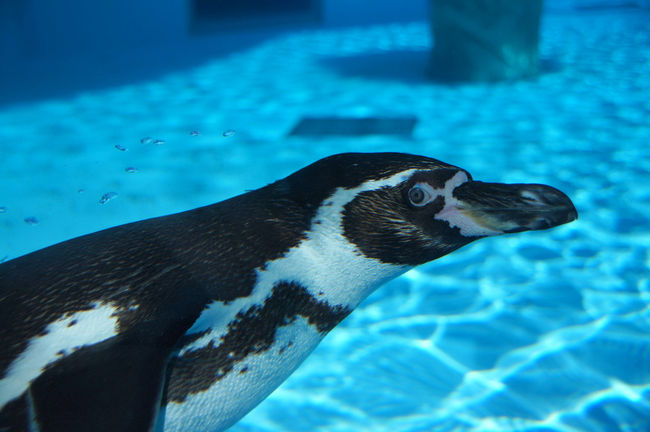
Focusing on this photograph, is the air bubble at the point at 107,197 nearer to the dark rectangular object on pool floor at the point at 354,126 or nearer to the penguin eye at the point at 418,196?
the dark rectangular object on pool floor at the point at 354,126

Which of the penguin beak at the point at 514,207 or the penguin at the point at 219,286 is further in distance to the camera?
the penguin beak at the point at 514,207

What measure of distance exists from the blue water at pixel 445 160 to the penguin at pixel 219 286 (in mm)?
889

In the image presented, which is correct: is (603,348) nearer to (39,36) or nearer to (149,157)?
(149,157)

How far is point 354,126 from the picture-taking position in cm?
588

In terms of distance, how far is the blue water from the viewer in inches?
89.7

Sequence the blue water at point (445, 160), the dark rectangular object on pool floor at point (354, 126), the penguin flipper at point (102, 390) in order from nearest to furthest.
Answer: the penguin flipper at point (102, 390), the blue water at point (445, 160), the dark rectangular object on pool floor at point (354, 126)

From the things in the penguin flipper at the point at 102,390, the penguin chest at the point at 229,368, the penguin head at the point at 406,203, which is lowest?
the penguin chest at the point at 229,368

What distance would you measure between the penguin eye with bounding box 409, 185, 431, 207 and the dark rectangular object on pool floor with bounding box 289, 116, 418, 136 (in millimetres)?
4208

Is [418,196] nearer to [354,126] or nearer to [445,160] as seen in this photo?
[445,160]

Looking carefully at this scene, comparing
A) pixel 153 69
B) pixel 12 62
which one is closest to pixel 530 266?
pixel 153 69

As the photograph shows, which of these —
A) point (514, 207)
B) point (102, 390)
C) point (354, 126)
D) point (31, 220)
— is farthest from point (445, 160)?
point (102, 390)

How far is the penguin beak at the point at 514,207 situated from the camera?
136 centimetres

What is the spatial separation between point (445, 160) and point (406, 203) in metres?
3.46

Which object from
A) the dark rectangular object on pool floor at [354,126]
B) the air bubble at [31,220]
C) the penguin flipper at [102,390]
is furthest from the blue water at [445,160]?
the penguin flipper at [102,390]
